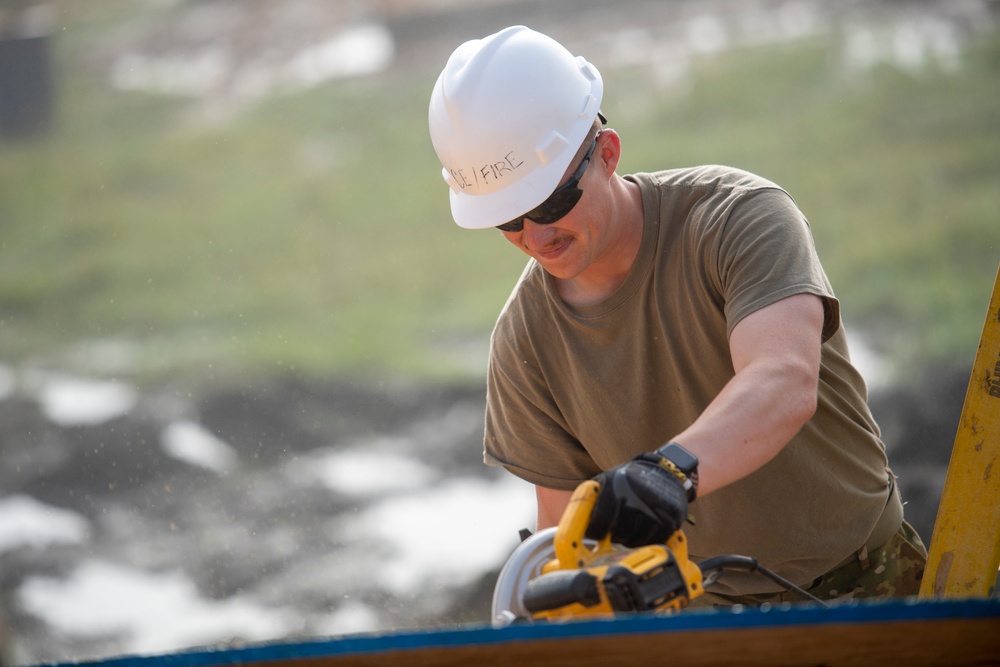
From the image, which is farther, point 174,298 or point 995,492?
point 174,298

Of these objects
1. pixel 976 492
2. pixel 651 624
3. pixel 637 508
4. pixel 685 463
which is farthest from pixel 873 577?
pixel 651 624

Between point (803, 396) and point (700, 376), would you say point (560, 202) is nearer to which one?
point (700, 376)

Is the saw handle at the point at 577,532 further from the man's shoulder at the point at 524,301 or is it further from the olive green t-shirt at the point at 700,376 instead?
the man's shoulder at the point at 524,301

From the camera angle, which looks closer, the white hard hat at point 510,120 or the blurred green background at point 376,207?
the white hard hat at point 510,120

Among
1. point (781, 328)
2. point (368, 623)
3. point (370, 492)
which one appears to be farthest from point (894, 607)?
point (370, 492)

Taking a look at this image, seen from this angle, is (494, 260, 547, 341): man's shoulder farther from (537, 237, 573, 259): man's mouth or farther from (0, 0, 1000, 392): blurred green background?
(0, 0, 1000, 392): blurred green background

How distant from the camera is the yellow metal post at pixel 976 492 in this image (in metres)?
2.00

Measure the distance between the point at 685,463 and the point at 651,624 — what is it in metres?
0.44

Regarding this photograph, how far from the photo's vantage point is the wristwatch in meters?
1.67

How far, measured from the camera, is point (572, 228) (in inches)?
88.7

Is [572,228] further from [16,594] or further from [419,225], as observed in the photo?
[419,225]

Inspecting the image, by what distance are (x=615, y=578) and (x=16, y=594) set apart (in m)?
5.96

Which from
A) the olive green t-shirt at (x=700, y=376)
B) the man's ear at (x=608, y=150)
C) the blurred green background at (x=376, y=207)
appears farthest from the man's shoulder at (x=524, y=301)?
the blurred green background at (x=376, y=207)

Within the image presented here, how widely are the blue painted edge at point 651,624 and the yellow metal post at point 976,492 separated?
841mm
